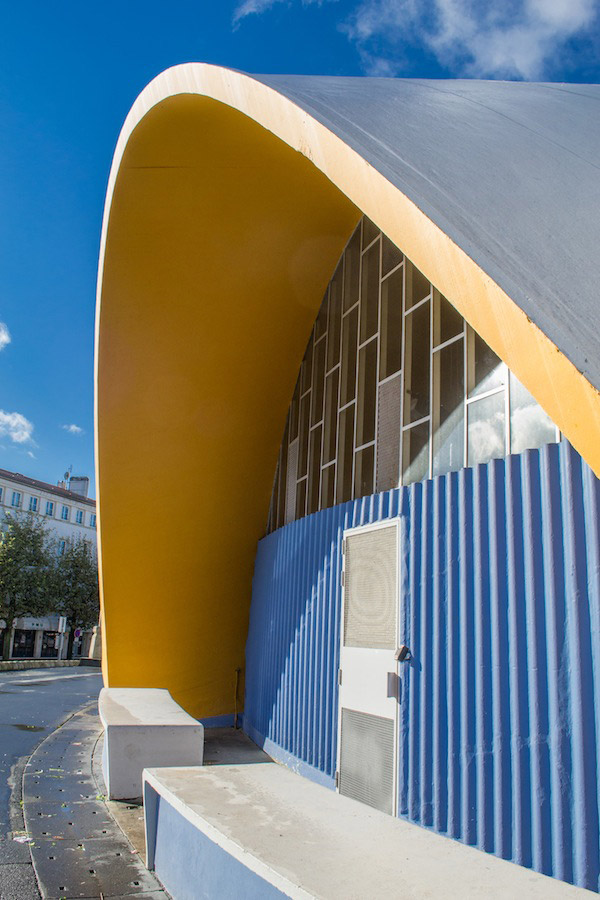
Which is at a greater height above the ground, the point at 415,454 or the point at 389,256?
the point at 389,256

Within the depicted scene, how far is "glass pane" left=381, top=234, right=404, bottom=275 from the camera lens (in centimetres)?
841

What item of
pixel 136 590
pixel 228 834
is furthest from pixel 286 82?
pixel 136 590

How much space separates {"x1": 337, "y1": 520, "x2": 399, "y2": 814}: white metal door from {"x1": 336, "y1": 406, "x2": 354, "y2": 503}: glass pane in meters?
1.27

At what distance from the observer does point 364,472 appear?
862 cm

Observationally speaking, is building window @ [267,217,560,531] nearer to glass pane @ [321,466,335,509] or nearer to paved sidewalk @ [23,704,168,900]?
glass pane @ [321,466,335,509]

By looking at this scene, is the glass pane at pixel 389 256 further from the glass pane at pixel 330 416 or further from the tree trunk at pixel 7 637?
the tree trunk at pixel 7 637

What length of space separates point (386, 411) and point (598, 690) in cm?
443

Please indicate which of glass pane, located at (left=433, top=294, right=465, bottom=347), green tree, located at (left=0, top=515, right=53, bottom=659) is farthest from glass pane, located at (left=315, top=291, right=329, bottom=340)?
green tree, located at (left=0, top=515, right=53, bottom=659)

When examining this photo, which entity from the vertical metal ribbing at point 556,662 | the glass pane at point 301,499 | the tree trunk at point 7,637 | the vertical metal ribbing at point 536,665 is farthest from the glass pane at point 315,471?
the tree trunk at point 7,637

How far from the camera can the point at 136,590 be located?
12719 mm

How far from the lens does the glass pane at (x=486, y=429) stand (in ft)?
19.3

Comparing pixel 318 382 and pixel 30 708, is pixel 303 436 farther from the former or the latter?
pixel 30 708

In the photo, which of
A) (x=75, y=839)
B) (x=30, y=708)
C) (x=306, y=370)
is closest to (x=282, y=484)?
(x=306, y=370)

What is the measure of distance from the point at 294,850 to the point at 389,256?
22.5 feet
